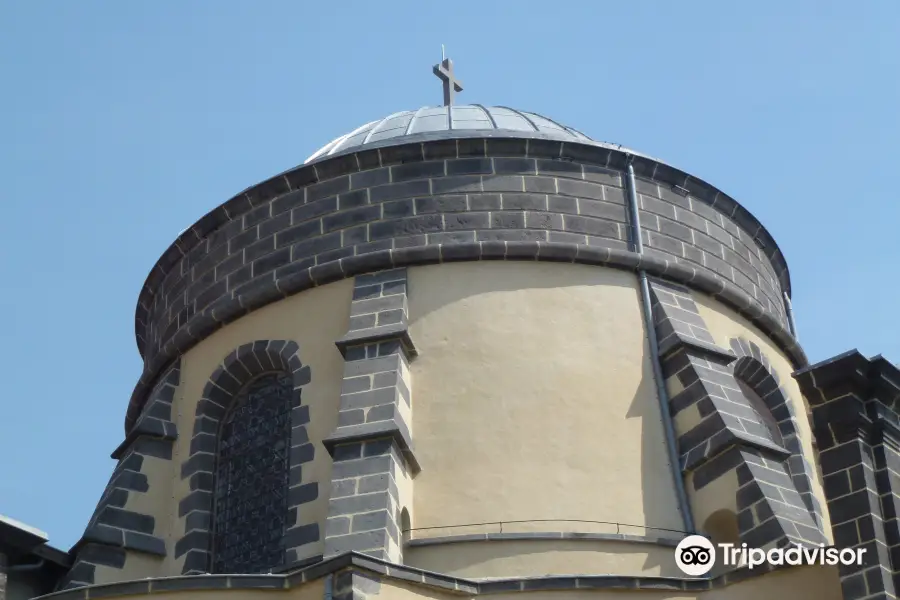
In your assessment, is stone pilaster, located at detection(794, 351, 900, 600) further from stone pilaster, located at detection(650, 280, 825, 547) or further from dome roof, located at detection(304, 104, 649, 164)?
dome roof, located at detection(304, 104, 649, 164)

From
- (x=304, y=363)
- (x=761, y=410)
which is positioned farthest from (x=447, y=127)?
(x=761, y=410)

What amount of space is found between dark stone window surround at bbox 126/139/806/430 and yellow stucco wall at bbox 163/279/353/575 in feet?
0.58

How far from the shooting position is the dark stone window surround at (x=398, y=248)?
1844 cm

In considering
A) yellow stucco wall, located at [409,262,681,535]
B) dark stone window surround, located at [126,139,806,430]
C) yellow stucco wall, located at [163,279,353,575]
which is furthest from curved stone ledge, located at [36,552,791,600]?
dark stone window surround, located at [126,139,806,430]

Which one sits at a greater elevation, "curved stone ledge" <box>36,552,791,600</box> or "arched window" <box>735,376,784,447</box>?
"arched window" <box>735,376,784,447</box>

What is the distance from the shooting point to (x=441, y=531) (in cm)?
1630

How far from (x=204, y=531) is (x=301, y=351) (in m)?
2.33

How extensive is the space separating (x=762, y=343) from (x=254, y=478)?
21.5 ft

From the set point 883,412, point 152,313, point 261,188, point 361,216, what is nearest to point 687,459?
point 883,412

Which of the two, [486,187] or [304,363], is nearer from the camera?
[304,363]

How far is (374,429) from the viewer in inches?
647

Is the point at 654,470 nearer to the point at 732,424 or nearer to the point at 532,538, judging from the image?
the point at 732,424

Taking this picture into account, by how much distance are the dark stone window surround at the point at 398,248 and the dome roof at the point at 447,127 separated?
1.83 feet

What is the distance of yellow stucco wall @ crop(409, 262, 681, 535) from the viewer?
1655cm
